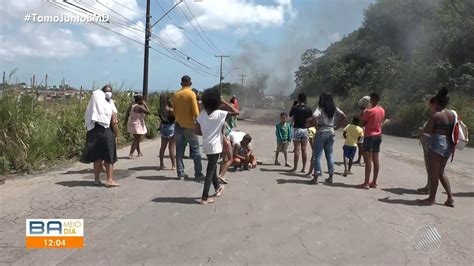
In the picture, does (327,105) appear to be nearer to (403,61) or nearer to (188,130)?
(188,130)

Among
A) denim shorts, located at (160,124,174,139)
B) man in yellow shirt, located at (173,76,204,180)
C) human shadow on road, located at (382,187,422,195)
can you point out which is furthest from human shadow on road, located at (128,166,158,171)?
human shadow on road, located at (382,187,422,195)

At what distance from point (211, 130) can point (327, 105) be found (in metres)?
2.56

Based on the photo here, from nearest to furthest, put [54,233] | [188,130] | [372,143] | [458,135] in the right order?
1. [54,233]
2. [458,135]
3. [372,143]
4. [188,130]

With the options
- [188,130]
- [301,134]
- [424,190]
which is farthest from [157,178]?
[424,190]

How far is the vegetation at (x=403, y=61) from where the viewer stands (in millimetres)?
29109

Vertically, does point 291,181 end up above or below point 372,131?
below

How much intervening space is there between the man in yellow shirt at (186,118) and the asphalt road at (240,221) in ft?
1.83

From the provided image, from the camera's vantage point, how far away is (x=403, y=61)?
41250 millimetres

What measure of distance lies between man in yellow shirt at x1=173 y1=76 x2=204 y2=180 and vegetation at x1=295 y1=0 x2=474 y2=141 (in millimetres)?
17395

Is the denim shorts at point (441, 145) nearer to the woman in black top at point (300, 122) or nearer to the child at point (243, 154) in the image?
the woman in black top at point (300, 122)

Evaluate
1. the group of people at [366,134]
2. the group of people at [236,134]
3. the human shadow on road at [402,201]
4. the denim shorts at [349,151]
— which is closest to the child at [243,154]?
the group of people at [236,134]

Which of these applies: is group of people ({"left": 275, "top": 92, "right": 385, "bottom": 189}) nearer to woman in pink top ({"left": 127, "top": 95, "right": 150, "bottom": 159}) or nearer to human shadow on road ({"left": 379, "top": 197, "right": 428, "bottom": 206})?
human shadow on road ({"left": 379, "top": 197, "right": 428, "bottom": 206})

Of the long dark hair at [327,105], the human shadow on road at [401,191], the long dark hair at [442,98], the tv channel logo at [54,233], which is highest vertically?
the long dark hair at [442,98]

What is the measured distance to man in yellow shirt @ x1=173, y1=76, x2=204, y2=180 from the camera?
25.7 feet
